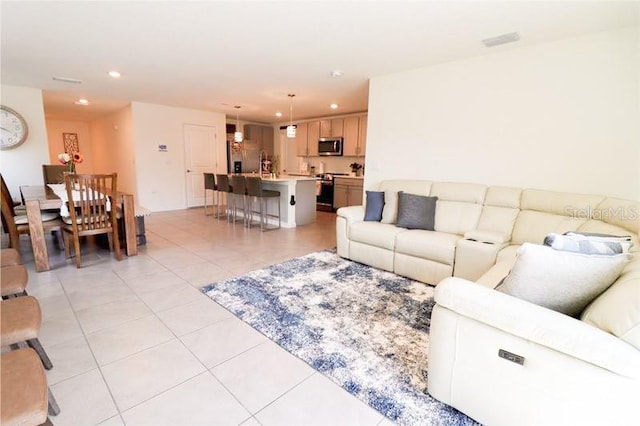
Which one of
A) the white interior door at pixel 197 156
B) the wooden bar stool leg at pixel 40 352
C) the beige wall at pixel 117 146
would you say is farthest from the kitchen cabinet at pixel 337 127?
the wooden bar stool leg at pixel 40 352

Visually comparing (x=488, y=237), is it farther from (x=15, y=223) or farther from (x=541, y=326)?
(x=15, y=223)

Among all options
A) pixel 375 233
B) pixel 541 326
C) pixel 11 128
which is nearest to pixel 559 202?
pixel 375 233

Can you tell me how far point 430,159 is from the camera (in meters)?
3.86

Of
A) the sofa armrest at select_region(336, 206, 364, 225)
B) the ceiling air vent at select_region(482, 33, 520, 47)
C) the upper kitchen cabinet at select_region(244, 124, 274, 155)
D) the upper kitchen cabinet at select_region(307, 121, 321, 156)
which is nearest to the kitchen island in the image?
the sofa armrest at select_region(336, 206, 364, 225)

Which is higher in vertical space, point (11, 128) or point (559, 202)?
point (11, 128)

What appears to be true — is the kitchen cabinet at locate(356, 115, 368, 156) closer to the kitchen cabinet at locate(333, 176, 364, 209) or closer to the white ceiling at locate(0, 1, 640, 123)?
the kitchen cabinet at locate(333, 176, 364, 209)

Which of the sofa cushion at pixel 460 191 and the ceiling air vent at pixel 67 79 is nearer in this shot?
the sofa cushion at pixel 460 191

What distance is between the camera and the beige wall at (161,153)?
6.51 meters

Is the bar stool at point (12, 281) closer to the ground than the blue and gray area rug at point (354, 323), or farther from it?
farther from it

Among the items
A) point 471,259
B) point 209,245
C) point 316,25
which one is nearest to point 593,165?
point 471,259

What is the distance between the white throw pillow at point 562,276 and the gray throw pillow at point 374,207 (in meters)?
2.41

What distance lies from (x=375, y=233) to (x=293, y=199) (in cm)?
243

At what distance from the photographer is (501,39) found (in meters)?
2.85

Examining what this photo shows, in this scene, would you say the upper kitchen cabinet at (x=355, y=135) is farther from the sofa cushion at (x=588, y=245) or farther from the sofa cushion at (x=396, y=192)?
the sofa cushion at (x=588, y=245)
